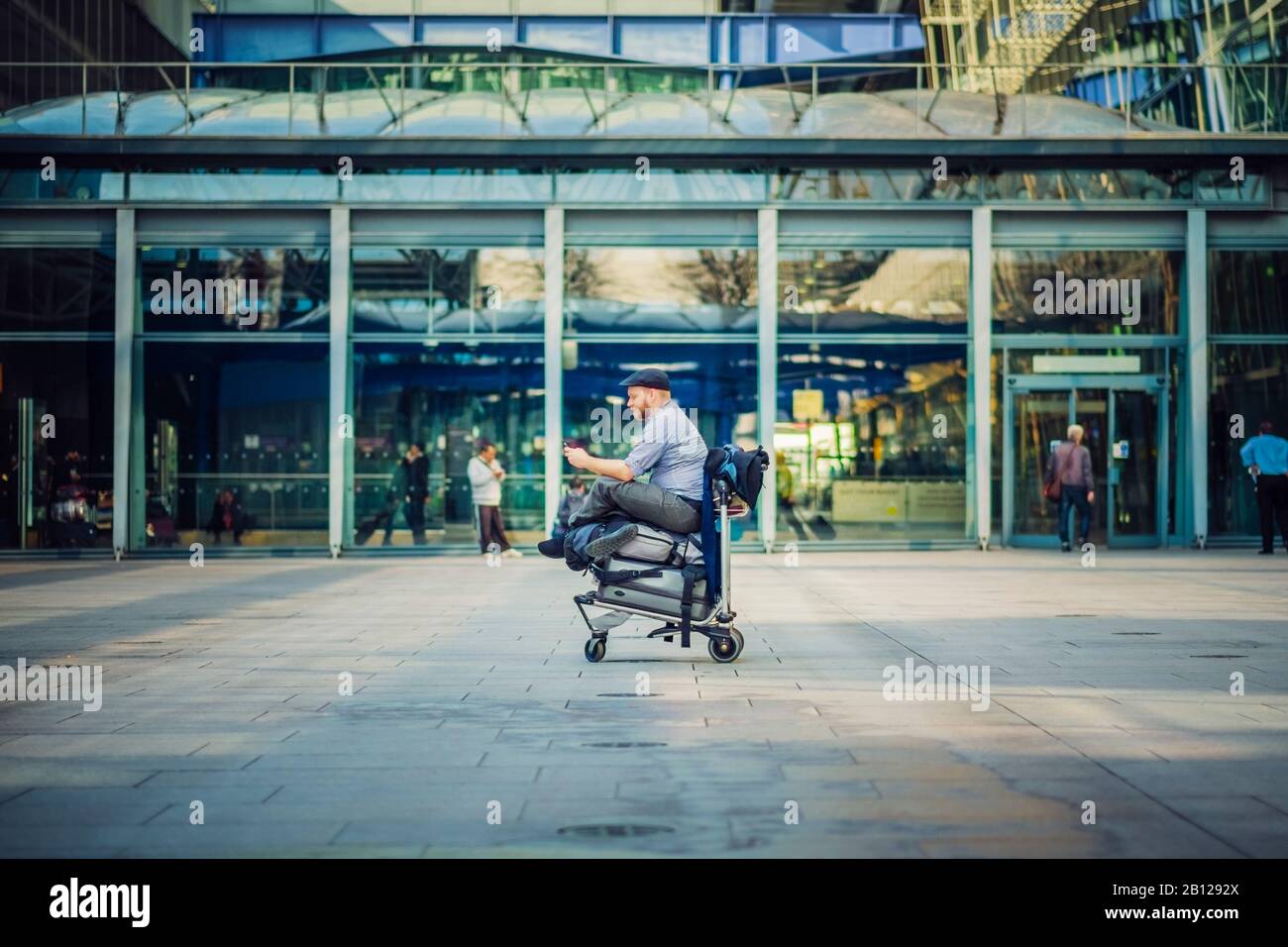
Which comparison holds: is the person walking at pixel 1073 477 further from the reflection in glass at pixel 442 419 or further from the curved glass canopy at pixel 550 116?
the reflection in glass at pixel 442 419

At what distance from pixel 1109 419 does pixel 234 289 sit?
43.1 ft

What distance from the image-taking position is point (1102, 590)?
15188mm

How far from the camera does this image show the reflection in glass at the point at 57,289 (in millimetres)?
21953

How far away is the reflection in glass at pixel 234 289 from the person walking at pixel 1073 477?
1074cm

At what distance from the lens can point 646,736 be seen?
6902mm

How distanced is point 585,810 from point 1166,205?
19382mm

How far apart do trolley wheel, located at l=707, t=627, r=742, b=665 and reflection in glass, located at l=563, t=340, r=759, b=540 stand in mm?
12498

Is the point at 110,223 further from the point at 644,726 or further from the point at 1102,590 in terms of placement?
the point at 644,726

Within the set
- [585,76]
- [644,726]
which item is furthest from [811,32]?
[644,726]

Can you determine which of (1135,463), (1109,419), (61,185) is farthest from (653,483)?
(61,185)

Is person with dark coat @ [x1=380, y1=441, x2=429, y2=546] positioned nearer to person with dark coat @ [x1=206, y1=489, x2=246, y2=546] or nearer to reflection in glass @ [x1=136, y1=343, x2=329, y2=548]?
reflection in glass @ [x1=136, y1=343, x2=329, y2=548]

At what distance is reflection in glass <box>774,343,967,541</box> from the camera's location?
22297 mm

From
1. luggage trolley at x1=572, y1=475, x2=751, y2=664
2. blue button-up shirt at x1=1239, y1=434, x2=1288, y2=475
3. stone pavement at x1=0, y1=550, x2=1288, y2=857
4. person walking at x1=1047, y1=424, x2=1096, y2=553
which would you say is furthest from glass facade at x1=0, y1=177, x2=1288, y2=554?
luggage trolley at x1=572, y1=475, x2=751, y2=664
